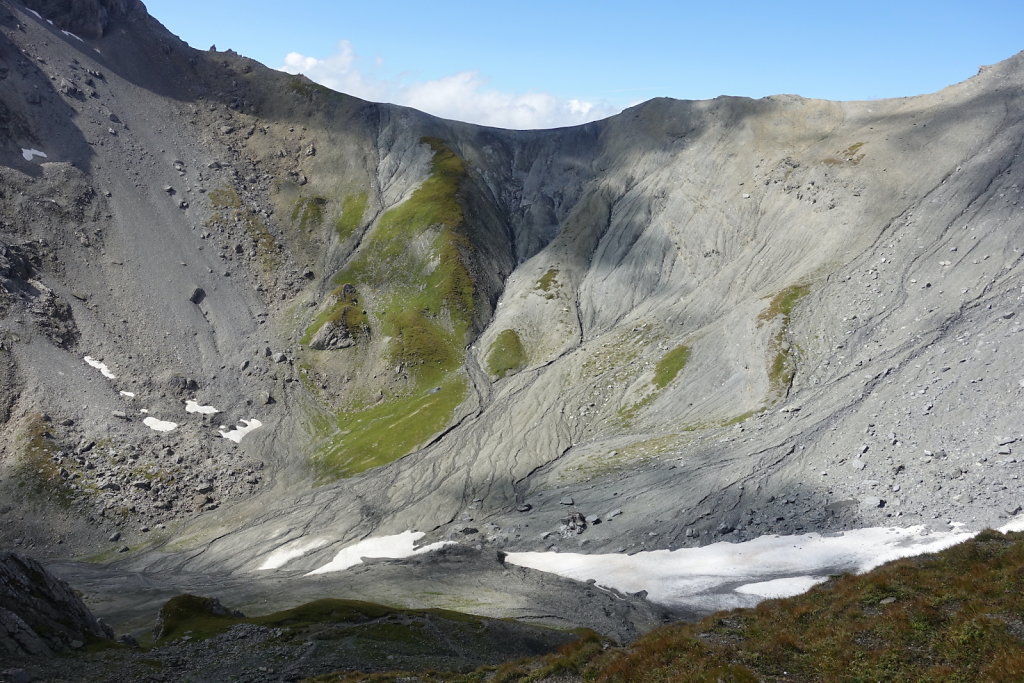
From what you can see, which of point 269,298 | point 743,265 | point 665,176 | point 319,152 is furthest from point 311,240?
point 743,265

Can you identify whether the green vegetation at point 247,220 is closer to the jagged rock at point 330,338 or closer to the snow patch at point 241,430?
the jagged rock at point 330,338

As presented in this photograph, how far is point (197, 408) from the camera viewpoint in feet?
314

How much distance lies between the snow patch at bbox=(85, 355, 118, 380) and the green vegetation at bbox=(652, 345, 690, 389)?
73.0 metres

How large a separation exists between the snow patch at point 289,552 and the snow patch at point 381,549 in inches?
138

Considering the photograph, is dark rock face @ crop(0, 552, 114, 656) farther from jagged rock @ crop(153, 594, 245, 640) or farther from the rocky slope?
the rocky slope

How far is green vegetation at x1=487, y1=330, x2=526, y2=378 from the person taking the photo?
101994 mm

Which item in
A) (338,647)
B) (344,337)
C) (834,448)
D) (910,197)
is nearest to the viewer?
(338,647)

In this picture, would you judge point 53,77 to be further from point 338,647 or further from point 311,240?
point 338,647

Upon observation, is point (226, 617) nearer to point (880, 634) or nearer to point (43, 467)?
point (880, 634)

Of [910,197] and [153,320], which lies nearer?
[910,197]

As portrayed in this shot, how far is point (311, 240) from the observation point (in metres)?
130

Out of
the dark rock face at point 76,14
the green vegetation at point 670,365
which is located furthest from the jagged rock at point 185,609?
the dark rock face at point 76,14

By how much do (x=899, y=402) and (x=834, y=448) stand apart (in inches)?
294

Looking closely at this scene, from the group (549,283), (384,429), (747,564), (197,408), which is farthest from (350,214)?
(747,564)
